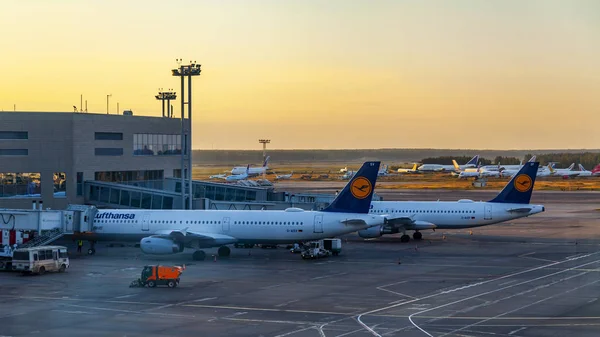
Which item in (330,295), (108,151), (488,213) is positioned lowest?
(330,295)

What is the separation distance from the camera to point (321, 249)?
63.3 m

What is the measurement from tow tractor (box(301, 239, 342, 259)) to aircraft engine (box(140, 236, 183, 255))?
987 cm

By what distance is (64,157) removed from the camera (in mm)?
77000

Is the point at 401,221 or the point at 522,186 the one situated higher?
the point at 522,186

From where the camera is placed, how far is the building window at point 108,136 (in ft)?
262

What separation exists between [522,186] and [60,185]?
42552 millimetres

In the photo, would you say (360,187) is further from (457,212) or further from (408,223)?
(457,212)

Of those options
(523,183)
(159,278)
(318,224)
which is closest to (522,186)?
(523,183)

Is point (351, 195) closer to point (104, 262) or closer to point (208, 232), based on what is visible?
point (208, 232)

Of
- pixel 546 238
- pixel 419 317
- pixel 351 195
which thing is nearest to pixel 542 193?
pixel 546 238

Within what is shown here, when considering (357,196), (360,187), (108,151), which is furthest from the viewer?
(108,151)

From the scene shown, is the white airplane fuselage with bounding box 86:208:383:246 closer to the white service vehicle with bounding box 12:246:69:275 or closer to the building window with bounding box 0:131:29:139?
the white service vehicle with bounding box 12:246:69:275

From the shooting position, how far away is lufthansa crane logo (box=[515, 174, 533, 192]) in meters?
76.6

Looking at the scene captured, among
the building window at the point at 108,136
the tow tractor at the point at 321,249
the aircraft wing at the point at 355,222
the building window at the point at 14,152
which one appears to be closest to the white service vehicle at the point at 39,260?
the tow tractor at the point at 321,249
